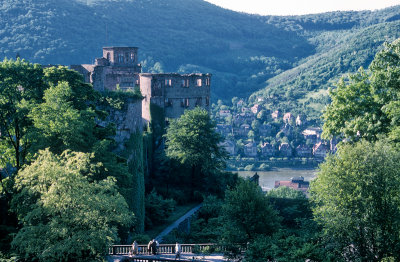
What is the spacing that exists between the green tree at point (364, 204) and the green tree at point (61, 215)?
432 inches

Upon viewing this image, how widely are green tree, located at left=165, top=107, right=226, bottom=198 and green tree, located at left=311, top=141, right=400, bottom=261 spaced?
76.5 ft

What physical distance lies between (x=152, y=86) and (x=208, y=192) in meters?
13.4

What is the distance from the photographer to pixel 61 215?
903 inches

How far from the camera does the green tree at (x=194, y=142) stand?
50406mm

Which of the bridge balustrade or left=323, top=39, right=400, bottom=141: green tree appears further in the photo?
left=323, top=39, right=400, bottom=141: green tree

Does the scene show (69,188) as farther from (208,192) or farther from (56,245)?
(208,192)

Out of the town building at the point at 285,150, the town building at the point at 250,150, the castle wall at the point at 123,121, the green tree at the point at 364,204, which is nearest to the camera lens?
the green tree at the point at 364,204

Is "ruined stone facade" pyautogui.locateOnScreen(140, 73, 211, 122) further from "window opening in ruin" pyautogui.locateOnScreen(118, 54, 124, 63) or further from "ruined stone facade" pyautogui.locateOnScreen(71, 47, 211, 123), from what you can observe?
"window opening in ruin" pyautogui.locateOnScreen(118, 54, 124, 63)

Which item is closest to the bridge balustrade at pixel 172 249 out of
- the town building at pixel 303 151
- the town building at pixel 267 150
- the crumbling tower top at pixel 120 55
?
the crumbling tower top at pixel 120 55

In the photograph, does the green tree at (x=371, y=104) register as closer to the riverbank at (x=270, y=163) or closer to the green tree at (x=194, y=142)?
the green tree at (x=194, y=142)

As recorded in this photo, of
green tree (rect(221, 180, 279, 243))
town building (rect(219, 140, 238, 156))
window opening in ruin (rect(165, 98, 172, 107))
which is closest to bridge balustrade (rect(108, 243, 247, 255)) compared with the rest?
green tree (rect(221, 180, 279, 243))

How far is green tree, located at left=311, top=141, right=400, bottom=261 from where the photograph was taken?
1040 inches

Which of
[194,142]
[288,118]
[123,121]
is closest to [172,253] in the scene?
[123,121]

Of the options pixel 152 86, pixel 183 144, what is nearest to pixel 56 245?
pixel 183 144
